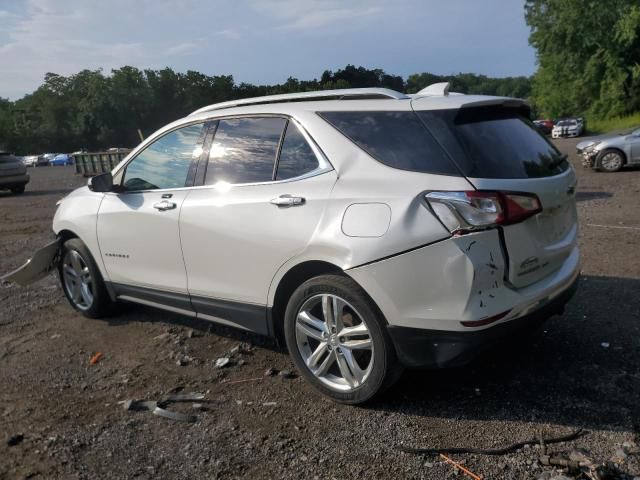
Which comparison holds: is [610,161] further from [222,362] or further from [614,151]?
[222,362]

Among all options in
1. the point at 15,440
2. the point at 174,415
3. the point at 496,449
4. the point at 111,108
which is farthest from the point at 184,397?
the point at 111,108

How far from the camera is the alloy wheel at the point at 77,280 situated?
5.32 m

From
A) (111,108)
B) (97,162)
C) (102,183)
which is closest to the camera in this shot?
(102,183)

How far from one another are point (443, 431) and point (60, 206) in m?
4.22

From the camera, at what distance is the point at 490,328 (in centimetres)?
297

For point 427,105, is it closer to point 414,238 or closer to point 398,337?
point 414,238

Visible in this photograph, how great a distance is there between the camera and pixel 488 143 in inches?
125

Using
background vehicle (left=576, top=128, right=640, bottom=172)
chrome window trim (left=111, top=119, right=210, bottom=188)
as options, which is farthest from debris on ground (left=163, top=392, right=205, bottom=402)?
background vehicle (left=576, top=128, right=640, bottom=172)

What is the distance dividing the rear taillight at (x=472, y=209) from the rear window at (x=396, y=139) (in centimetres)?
16

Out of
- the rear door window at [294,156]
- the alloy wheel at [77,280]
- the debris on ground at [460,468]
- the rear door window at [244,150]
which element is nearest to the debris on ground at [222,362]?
the rear door window at [244,150]

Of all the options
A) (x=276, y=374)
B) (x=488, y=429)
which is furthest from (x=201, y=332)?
(x=488, y=429)

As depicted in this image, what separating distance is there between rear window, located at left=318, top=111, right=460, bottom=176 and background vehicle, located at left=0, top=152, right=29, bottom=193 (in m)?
20.1

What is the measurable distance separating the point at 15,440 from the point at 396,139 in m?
2.82

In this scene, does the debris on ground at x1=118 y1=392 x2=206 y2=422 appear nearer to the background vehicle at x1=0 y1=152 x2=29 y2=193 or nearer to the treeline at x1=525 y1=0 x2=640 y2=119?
the background vehicle at x1=0 y1=152 x2=29 y2=193
